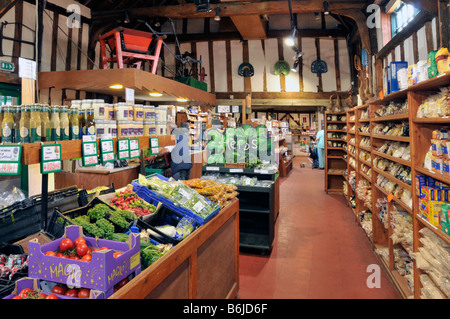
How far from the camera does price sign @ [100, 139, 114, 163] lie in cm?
208

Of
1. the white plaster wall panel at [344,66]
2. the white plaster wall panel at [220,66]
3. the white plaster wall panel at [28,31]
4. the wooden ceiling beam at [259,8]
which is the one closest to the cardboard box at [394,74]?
the wooden ceiling beam at [259,8]

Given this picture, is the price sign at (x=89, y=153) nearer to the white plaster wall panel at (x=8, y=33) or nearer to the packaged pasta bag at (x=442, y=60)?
the packaged pasta bag at (x=442, y=60)

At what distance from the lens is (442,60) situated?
220 centimetres

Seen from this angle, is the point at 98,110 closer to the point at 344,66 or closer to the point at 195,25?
the point at 195,25

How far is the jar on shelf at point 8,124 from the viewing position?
5.51ft

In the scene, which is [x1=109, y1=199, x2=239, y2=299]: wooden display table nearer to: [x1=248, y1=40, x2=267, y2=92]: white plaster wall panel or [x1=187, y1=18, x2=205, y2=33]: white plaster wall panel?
[x1=248, y1=40, x2=267, y2=92]: white plaster wall panel

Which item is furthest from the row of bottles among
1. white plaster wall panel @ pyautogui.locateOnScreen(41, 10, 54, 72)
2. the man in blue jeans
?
white plaster wall panel @ pyautogui.locateOnScreen(41, 10, 54, 72)

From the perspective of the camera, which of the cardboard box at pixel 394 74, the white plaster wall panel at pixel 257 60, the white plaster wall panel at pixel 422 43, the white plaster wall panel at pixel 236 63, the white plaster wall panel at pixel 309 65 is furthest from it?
the white plaster wall panel at pixel 236 63

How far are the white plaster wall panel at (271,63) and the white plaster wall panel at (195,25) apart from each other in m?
2.72

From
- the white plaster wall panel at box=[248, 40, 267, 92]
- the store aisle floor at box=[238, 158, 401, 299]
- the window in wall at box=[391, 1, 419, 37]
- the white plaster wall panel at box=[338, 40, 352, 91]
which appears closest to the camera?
the store aisle floor at box=[238, 158, 401, 299]

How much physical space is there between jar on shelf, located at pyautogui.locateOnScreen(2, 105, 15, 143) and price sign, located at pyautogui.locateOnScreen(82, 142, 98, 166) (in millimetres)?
385

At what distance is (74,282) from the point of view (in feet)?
4.32
